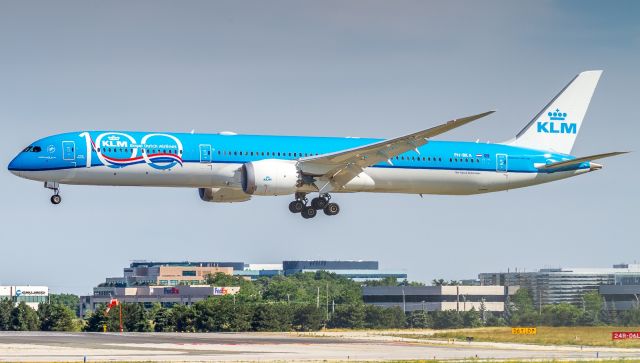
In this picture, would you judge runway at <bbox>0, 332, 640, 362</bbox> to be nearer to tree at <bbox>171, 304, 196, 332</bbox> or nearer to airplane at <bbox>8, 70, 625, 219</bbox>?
airplane at <bbox>8, 70, 625, 219</bbox>

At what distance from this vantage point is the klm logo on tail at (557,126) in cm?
9475

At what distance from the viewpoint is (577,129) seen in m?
97.2

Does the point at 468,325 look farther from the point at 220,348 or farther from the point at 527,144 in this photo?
the point at 220,348

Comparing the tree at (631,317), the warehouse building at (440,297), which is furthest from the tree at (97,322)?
the tree at (631,317)

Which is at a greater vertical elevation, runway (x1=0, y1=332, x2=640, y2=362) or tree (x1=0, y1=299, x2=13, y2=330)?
tree (x1=0, y1=299, x2=13, y2=330)

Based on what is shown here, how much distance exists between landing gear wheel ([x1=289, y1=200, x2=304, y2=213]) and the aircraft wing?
243 centimetres

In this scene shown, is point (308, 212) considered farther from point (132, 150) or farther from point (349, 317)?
point (349, 317)

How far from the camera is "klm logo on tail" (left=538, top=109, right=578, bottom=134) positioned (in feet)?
311

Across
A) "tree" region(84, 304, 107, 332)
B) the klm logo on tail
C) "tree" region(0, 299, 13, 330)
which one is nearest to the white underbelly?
the klm logo on tail

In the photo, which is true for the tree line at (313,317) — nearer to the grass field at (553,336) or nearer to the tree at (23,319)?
the tree at (23,319)

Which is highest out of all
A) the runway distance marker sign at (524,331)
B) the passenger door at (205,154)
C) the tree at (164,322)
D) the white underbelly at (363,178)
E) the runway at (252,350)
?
the passenger door at (205,154)

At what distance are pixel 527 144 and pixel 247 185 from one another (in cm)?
2455

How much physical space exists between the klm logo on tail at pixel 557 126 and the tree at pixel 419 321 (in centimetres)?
2189

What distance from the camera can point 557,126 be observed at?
95.7m
